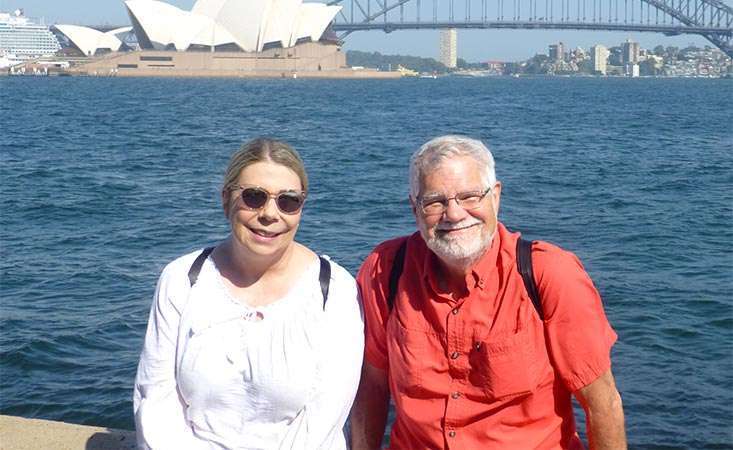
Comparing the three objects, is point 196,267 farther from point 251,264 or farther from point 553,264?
point 553,264

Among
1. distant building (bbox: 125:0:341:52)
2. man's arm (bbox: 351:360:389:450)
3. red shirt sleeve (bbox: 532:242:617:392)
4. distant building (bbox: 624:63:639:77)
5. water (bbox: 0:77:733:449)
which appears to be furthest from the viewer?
distant building (bbox: 624:63:639:77)

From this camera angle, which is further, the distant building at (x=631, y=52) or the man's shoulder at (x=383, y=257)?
the distant building at (x=631, y=52)

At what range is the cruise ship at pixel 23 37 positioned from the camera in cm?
10438

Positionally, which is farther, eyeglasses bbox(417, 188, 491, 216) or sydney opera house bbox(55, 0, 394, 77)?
sydney opera house bbox(55, 0, 394, 77)

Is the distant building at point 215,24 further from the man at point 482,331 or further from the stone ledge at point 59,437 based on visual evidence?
→ the man at point 482,331

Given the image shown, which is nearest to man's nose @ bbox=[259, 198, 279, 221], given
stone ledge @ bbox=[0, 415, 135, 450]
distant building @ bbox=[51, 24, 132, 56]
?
stone ledge @ bbox=[0, 415, 135, 450]

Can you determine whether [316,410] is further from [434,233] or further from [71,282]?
[71,282]

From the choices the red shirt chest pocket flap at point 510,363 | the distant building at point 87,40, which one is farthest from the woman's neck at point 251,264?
the distant building at point 87,40

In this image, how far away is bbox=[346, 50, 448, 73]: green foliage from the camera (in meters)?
147

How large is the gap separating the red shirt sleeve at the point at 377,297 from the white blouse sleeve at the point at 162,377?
39 cm

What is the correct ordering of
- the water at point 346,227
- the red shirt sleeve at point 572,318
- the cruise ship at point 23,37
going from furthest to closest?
the cruise ship at point 23,37, the water at point 346,227, the red shirt sleeve at point 572,318

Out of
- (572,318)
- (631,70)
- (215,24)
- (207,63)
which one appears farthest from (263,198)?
(631,70)

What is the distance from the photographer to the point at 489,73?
156750 mm

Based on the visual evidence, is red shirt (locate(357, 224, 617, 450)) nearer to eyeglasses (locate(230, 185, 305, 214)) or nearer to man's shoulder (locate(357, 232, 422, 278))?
man's shoulder (locate(357, 232, 422, 278))
